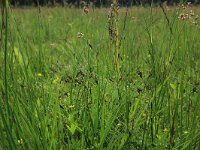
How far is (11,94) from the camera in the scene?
1.29 metres

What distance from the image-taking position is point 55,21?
19.1 feet

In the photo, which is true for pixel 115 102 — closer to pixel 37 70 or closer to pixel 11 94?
pixel 11 94

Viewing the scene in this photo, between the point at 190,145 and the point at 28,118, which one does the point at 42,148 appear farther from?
the point at 190,145

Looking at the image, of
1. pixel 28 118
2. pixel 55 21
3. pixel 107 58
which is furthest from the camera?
pixel 55 21

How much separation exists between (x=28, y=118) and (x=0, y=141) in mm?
158

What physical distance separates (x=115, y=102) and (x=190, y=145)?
15.2 inches

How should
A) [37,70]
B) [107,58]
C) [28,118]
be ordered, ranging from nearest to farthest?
[28,118], [107,58], [37,70]

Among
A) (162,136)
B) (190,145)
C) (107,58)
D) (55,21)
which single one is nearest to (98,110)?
(162,136)

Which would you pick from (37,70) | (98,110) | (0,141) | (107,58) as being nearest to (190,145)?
(98,110)

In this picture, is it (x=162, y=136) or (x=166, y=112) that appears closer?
(x=162, y=136)

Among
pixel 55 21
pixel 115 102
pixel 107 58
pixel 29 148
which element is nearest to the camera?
pixel 29 148

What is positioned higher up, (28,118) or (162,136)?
(28,118)

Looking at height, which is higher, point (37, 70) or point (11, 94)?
point (11, 94)

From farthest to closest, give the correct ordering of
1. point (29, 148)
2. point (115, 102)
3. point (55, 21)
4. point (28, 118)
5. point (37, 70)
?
point (55, 21) < point (37, 70) < point (115, 102) < point (28, 118) < point (29, 148)
